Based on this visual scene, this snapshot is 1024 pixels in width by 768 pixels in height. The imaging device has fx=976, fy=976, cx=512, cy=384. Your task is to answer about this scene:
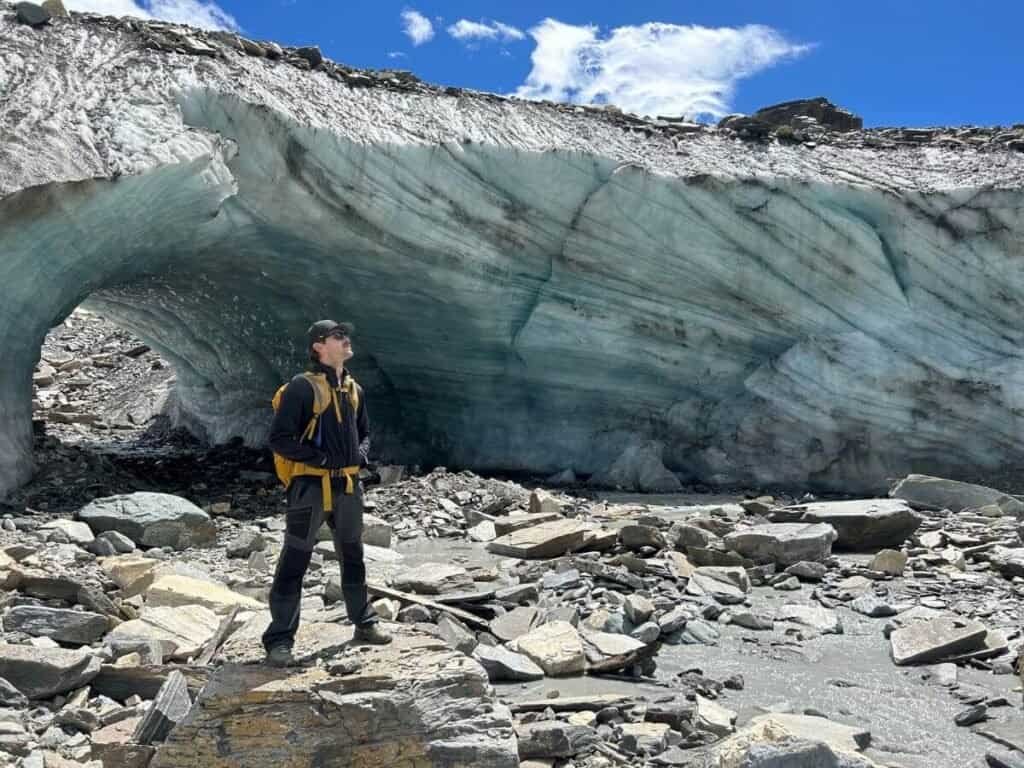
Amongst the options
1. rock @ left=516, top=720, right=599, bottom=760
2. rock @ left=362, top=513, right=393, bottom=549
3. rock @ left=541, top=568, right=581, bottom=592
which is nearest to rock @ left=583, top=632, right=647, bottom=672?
rock @ left=516, top=720, right=599, bottom=760

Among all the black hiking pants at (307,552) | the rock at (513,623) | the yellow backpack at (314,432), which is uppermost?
the yellow backpack at (314,432)

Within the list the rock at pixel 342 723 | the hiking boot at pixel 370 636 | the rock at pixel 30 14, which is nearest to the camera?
the rock at pixel 342 723

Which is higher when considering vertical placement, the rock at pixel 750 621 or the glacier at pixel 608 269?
the glacier at pixel 608 269

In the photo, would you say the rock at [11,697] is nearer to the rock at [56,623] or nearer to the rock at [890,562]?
the rock at [56,623]

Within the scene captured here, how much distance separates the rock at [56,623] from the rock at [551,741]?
7.67 feet

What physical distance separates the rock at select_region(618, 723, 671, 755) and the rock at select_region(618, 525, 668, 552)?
3.20 m

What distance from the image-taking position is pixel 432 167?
11070 mm

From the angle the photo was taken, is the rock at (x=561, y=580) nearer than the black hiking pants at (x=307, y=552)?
No

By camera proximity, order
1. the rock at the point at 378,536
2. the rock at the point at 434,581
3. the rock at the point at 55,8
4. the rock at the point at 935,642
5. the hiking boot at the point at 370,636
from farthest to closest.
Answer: the rock at the point at 55,8 < the rock at the point at 378,536 < the rock at the point at 434,581 < the rock at the point at 935,642 < the hiking boot at the point at 370,636

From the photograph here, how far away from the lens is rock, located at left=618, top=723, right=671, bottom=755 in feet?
12.6

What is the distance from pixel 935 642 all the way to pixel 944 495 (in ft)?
16.6

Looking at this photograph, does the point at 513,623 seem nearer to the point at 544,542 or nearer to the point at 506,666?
the point at 506,666

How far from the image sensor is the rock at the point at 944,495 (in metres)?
9.73

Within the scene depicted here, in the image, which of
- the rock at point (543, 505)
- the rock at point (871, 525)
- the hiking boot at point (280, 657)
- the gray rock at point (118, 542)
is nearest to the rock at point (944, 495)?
the rock at point (871, 525)
